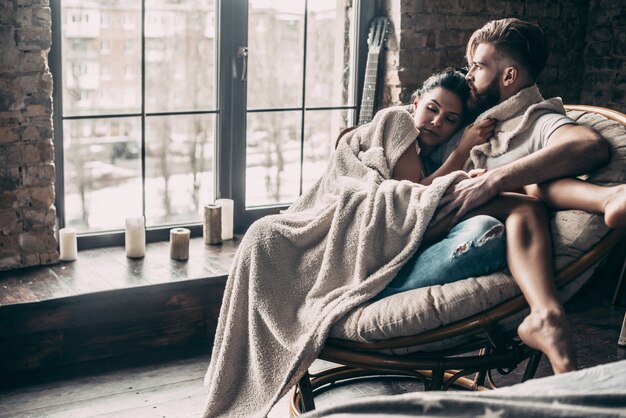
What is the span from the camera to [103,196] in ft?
12.5

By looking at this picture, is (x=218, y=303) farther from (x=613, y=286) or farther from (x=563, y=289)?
(x=613, y=286)

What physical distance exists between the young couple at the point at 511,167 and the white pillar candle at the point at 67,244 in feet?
4.86

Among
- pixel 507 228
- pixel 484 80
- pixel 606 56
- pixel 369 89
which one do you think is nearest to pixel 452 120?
pixel 484 80

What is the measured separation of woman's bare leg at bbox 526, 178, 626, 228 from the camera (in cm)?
232

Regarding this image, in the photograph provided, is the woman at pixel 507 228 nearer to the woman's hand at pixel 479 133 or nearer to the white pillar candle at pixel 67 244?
the woman's hand at pixel 479 133

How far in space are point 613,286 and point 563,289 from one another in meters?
2.12

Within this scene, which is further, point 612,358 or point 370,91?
point 370,91

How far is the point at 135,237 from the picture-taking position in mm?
3666

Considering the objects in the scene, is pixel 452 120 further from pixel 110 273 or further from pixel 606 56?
pixel 606 56

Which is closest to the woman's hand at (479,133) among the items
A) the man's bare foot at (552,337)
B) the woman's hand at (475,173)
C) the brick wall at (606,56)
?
the woman's hand at (475,173)

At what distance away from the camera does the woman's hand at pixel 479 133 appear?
115 inches

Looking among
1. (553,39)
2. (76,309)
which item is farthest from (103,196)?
(553,39)

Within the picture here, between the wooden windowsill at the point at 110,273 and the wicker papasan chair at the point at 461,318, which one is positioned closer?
the wicker papasan chair at the point at 461,318

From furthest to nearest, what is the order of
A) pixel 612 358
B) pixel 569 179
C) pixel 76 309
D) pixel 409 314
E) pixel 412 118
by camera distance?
pixel 612 358 < pixel 76 309 < pixel 412 118 < pixel 569 179 < pixel 409 314
